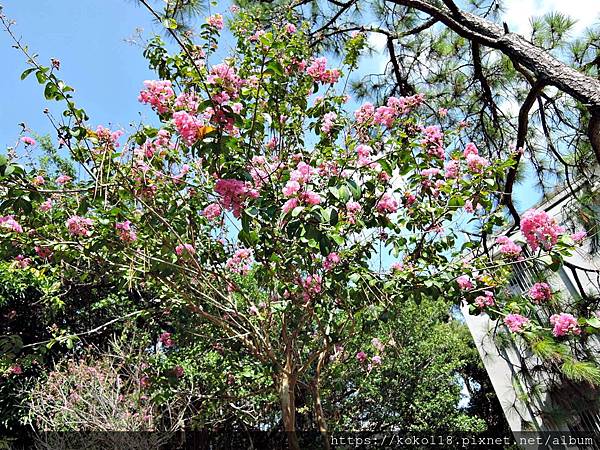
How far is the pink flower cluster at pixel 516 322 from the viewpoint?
2168 millimetres

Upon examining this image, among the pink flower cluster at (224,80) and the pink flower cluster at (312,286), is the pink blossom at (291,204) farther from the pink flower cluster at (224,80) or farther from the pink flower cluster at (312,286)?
the pink flower cluster at (312,286)

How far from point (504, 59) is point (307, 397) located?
151 inches

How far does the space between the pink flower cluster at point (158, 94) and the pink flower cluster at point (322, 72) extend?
87 centimetres

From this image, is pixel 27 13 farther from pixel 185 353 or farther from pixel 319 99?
pixel 185 353

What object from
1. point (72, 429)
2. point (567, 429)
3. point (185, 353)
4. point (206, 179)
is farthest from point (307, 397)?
point (206, 179)

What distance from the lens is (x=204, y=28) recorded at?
2.27 m

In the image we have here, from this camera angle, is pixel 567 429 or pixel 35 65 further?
pixel 567 429

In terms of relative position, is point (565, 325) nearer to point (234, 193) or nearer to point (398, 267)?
point (398, 267)

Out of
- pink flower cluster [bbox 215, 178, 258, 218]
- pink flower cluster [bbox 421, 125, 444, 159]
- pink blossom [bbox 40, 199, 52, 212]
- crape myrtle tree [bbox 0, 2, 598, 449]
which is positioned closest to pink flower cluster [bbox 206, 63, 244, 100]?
crape myrtle tree [bbox 0, 2, 598, 449]

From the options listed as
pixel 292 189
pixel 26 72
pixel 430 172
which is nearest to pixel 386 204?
pixel 430 172

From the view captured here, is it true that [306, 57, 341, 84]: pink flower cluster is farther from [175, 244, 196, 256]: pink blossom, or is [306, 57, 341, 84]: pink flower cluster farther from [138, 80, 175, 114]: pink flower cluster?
[175, 244, 196, 256]: pink blossom

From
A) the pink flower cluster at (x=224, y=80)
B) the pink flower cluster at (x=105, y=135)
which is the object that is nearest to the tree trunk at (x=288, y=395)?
the pink flower cluster at (x=105, y=135)

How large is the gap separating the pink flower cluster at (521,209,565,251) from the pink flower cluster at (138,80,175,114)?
1.74 m

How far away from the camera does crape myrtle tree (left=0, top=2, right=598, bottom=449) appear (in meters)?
1.76
